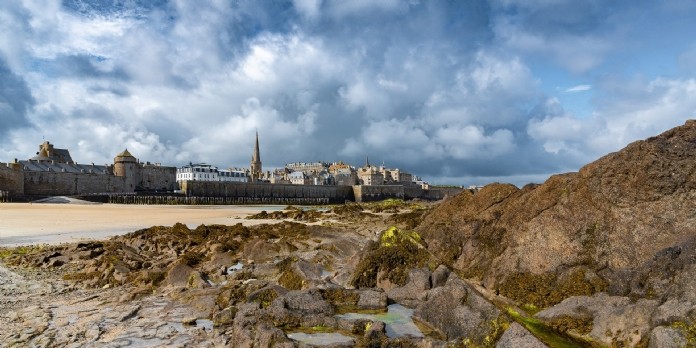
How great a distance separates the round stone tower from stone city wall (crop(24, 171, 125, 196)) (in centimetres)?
255

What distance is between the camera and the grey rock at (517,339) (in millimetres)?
4418

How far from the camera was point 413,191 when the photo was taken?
11544 cm

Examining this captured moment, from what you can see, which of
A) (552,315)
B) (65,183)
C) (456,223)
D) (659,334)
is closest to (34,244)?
(456,223)

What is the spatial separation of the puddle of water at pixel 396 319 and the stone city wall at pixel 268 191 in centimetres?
7102

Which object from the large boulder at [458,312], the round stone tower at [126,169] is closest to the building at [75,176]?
the round stone tower at [126,169]

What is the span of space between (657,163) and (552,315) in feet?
10.5

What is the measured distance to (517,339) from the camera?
4.52 metres

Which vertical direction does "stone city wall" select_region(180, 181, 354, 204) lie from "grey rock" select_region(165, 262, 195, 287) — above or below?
above

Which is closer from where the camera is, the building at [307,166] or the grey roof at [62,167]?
the grey roof at [62,167]

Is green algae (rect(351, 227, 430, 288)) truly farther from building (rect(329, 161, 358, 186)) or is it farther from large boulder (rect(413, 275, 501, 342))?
building (rect(329, 161, 358, 186))

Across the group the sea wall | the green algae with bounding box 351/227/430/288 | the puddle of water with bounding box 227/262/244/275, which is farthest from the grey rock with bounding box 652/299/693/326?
the sea wall

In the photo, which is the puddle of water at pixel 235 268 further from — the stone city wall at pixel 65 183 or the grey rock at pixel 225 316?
the stone city wall at pixel 65 183

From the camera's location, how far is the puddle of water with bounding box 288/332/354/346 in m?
5.66

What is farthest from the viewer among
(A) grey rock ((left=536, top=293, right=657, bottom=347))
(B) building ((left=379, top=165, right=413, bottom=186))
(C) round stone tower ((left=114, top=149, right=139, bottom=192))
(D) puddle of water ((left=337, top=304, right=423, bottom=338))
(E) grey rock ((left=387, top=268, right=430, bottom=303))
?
(B) building ((left=379, top=165, right=413, bottom=186))
